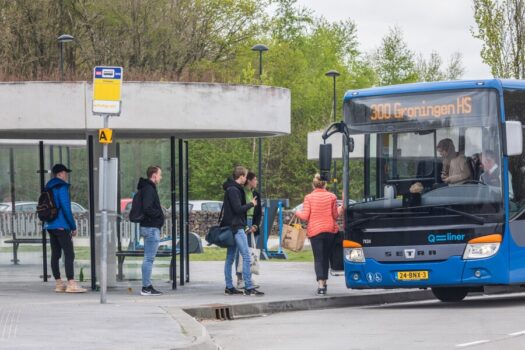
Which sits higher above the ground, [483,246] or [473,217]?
[473,217]

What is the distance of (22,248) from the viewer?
24.3 metres

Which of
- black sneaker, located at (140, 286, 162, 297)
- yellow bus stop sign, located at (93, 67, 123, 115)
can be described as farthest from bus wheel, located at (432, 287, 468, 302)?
yellow bus stop sign, located at (93, 67, 123, 115)

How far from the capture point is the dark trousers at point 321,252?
68.9 ft

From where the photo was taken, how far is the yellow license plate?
1883 cm

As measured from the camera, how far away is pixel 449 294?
20906 millimetres

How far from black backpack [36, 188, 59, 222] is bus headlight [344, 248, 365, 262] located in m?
4.36

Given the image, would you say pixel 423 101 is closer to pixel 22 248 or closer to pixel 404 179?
pixel 404 179

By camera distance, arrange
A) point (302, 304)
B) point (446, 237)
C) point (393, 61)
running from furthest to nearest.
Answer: point (393, 61) → point (302, 304) → point (446, 237)

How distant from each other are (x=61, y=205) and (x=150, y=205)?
4.93 feet

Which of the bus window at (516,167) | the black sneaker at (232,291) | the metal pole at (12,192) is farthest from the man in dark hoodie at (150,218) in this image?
the bus window at (516,167)

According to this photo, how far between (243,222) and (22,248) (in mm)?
5547

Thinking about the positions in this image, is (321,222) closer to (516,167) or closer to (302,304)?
(302,304)

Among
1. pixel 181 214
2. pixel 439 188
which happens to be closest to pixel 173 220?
pixel 181 214

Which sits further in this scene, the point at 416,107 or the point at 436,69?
the point at 436,69
